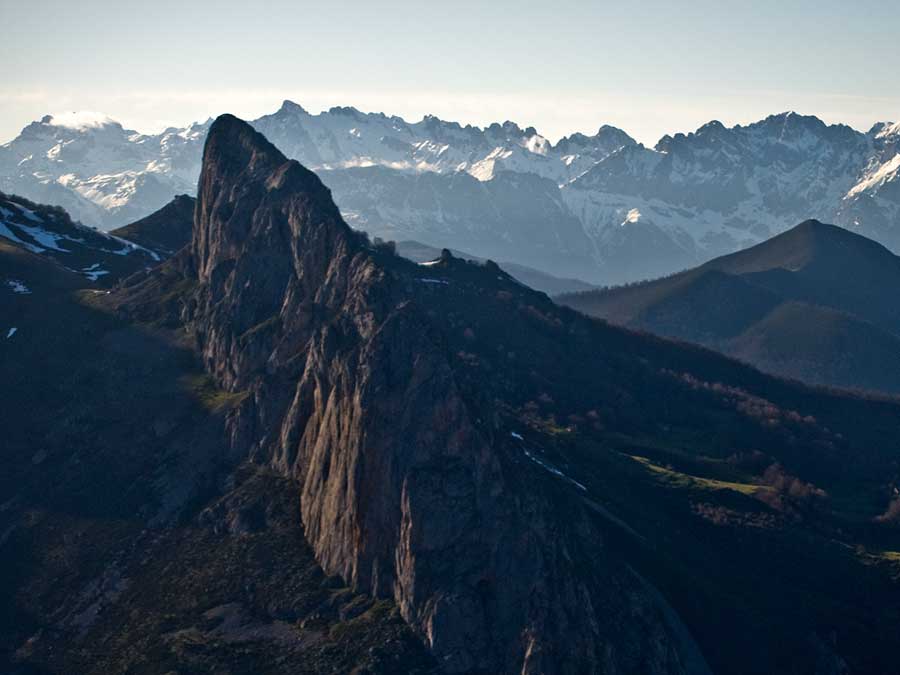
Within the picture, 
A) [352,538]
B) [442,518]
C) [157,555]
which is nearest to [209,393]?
[157,555]

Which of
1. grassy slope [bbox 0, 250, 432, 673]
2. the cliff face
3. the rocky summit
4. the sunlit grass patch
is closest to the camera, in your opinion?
the cliff face

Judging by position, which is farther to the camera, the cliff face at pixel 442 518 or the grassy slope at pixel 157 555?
the grassy slope at pixel 157 555

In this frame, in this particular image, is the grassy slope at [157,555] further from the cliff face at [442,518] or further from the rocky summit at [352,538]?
the cliff face at [442,518]

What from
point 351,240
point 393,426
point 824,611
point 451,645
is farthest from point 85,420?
point 824,611

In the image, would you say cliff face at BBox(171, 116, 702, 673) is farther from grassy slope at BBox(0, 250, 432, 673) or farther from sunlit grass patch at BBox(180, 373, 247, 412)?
sunlit grass patch at BBox(180, 373, 247, 412)

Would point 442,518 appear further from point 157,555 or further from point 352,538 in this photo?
point 157,555

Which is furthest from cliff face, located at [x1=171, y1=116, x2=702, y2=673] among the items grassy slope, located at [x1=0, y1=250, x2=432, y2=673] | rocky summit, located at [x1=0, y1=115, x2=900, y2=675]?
grassy slope, located at [x1=0, y1=250, x2=432, y2=673]

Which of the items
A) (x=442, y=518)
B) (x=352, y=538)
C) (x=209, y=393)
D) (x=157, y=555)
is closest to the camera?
(x=442, y=518)

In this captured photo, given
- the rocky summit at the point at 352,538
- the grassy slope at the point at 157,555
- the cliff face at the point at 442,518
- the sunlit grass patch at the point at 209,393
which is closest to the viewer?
the cliff face at the point at 442,518

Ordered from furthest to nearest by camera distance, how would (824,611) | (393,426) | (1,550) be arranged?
1. (824,611)
2. (1,550)
3. (393,426)

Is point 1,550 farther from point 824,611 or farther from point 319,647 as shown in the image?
point 824,611

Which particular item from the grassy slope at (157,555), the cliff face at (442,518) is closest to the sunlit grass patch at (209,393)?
the grassy slope at (157,555)
